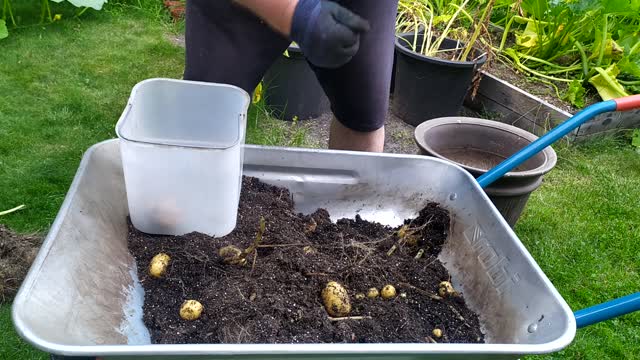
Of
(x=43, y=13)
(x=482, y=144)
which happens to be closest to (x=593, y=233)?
(x=482, y=144)

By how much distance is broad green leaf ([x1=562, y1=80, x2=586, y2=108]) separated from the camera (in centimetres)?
286

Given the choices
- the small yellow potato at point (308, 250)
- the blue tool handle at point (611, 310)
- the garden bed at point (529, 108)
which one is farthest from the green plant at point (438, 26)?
the blue tool handle at point (611, 310)

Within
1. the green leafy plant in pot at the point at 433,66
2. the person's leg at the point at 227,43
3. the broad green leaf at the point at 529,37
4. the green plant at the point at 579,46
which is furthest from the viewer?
the broad green leaf at the point at 529,37

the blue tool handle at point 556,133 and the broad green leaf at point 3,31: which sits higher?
the blue tool handle at point 556,133

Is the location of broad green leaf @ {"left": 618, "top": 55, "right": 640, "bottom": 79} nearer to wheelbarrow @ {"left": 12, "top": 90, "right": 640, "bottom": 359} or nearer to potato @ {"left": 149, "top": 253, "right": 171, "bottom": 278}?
wheelbarrow @ {"left": 12, "top": 90, "right": 640, "bottom": 359}

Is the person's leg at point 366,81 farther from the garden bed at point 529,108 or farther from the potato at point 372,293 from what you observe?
the garden bed at point 529,108

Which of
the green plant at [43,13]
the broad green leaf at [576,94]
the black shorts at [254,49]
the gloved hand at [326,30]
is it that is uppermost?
the gloved hand at [326,30]

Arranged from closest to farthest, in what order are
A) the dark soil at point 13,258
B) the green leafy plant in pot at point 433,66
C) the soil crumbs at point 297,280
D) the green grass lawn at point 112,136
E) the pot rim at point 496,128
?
the soil crumbs at point 297,280 < the dark soil at point 13,258 < the pot rim at point 496,128 < the green grass lawn at point 112,136 < the green leafy plant in pot at point 433,66

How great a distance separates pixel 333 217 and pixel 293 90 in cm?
135

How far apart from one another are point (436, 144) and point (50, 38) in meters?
2.51

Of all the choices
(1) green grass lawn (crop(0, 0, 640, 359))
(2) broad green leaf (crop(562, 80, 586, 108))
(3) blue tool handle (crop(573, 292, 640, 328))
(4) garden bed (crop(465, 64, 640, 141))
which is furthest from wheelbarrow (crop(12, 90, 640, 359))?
(2) broad green leaf (crop(562, 80, 586, 108))

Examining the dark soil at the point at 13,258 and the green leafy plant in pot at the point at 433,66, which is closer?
the dark soil at the point at 13,258

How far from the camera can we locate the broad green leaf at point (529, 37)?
321 centimetres

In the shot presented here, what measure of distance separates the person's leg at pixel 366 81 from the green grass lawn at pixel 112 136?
0.77 m
